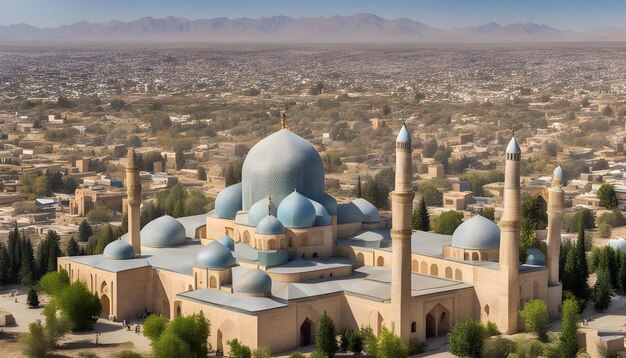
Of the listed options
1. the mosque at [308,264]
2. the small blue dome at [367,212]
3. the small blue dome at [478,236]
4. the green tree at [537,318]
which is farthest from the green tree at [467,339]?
the small blue dome at [367,212]

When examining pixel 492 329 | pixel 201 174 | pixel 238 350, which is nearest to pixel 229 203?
Answer: pixel 238 350

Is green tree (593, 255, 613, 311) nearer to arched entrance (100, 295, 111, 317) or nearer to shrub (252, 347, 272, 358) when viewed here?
shrub (252, 347, 272, 358)

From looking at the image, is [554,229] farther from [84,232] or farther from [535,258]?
[84,232]

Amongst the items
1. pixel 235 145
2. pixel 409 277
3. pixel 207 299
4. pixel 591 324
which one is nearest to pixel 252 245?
pixel 207 299

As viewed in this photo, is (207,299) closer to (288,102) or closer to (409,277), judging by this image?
(409,277)

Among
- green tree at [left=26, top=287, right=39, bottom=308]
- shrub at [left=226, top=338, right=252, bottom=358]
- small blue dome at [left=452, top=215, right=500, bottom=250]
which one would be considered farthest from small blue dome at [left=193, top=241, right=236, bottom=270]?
small blue dome at [left=452, top=215, right=500, bottom=250]

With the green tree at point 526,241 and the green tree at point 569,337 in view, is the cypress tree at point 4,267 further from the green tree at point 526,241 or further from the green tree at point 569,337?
the green tree at point 569,337
